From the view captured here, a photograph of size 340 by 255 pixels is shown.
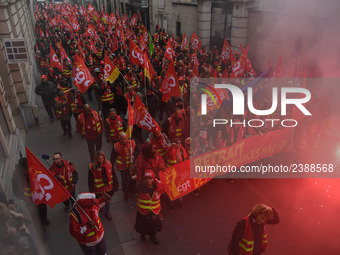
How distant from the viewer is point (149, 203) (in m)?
4.38

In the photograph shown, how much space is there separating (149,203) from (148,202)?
0.09 feet

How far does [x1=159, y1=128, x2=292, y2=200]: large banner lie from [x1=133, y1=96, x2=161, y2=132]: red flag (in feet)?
3.47

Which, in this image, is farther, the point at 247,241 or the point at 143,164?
the point at 143,164

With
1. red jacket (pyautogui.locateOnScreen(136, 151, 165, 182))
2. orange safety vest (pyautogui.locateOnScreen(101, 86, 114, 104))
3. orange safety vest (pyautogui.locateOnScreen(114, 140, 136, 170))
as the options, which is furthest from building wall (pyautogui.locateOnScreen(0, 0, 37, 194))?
red jacket (pyautogui.locateOnScreen(136, 151, 165, 182))

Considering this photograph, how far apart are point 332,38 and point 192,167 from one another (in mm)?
9031

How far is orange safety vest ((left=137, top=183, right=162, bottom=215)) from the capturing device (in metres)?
4.33

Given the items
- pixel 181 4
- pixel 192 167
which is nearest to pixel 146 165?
pixel 192 167

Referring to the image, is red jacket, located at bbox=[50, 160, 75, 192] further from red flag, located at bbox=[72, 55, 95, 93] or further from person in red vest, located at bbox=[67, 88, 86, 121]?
red flag, located at bbox=[72, 55, 95, 93]

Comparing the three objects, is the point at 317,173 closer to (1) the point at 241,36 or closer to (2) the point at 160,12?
(1) the point at 241,36

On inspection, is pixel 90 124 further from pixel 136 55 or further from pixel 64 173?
pixel 136 55

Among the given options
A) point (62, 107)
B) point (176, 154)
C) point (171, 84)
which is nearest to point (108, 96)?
point (62, 107)

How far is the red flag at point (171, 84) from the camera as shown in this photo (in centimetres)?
751

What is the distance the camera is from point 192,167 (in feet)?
17.9

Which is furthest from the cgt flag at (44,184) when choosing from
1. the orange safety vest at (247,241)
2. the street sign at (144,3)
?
the street sign at (144,3)
